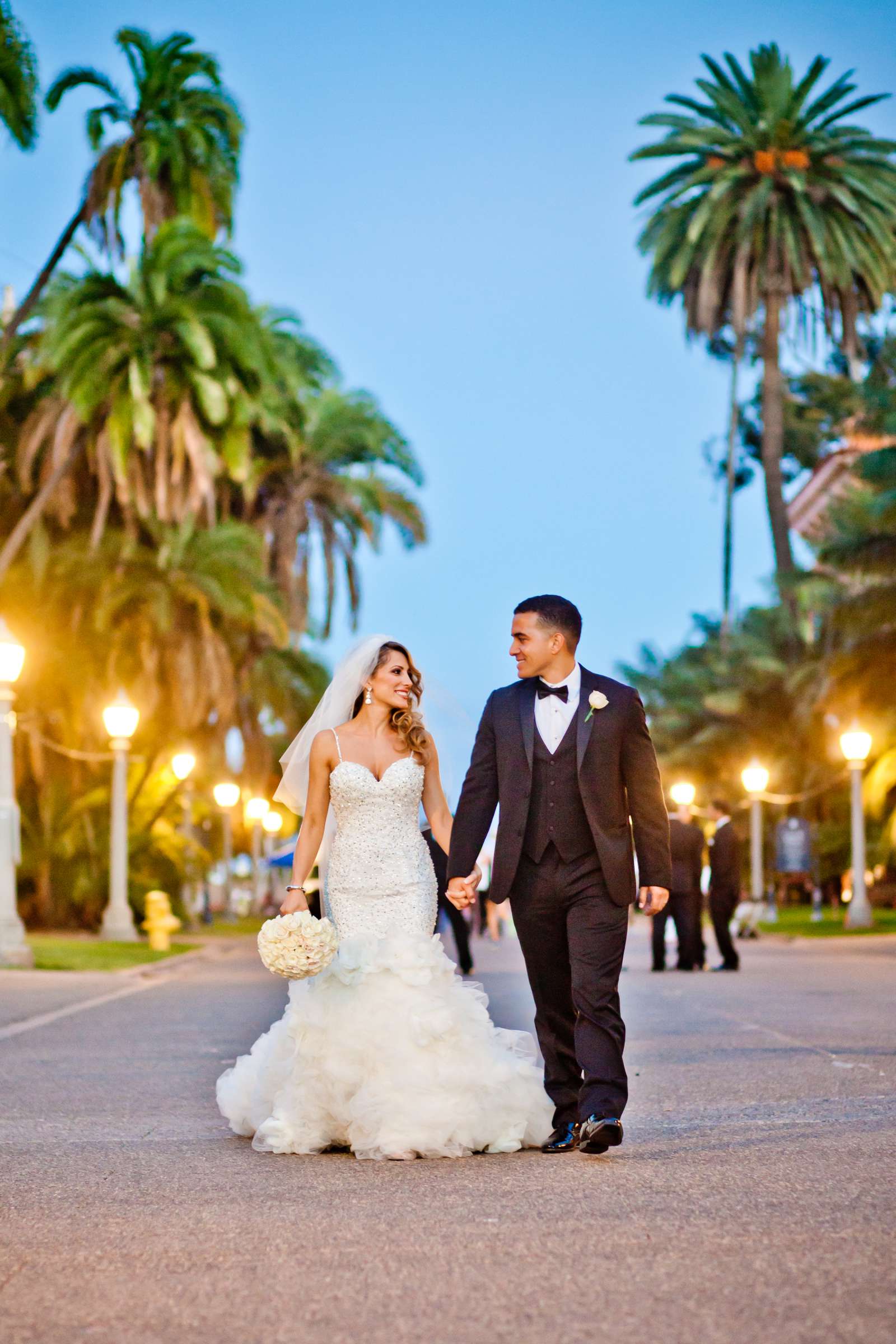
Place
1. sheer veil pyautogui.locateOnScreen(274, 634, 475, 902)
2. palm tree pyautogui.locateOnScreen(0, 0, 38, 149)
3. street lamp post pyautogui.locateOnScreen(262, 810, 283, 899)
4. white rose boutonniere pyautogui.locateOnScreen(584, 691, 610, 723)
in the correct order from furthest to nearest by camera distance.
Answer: street lamp post pyautogui.locateOnScreen(262, 810, 283, 899)
palm tree pyautogui.locateOnScreen(0, 0, 38, 149)
sheer veil pyautogui.locateOnScreen(274, 634, 475, 902)
white rose boutonniere pyautogui.locateOnScreen(584, 691, 610, 723)

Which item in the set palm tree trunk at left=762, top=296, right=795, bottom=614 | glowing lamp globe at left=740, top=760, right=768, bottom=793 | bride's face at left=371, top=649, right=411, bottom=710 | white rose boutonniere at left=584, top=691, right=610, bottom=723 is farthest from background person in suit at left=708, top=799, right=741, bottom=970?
palm tree trunk at left=762, top=296, right=795, bottom=614

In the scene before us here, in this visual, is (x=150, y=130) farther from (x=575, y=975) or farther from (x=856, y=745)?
(x=575, y=975)

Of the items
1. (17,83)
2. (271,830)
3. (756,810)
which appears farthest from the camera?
(271,830)

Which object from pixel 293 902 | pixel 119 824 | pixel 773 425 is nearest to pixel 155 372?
pixel 119 824

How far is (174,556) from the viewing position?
36656 mm

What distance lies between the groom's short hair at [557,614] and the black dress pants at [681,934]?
51.0 feet

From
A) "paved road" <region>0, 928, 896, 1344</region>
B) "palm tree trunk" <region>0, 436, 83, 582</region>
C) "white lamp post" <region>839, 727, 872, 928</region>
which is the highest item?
"palm tree trunk" <region>0, 436, 83, 582</region>

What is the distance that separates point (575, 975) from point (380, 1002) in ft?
2.89

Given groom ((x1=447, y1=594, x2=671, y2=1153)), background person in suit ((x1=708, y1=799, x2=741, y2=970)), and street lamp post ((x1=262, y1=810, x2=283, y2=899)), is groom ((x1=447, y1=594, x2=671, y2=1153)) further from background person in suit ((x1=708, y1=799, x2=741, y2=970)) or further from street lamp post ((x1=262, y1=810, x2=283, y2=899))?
street lamp post ((x1=262, y1=810, x2=283, y2=899))

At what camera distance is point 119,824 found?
29453mm

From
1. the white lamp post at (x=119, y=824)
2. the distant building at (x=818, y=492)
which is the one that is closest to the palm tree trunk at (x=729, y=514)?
the distant building at (x=818, y=492)

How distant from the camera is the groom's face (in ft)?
23.8

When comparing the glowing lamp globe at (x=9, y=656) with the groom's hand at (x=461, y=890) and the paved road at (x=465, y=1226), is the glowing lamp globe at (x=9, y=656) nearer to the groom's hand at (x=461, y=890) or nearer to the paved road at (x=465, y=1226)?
the paved road at (x=465, y=1226)

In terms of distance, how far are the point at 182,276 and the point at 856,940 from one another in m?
17.7
